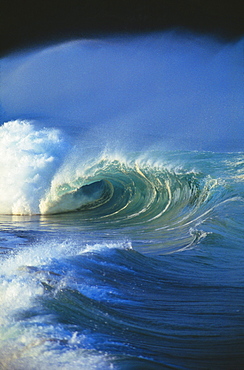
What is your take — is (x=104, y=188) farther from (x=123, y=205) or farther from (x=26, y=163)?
(x=26, y=163)

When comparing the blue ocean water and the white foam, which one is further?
the white foam

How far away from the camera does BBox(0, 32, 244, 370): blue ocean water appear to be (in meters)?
1.42

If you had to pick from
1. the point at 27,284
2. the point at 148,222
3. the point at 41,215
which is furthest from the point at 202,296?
the point at 41,215

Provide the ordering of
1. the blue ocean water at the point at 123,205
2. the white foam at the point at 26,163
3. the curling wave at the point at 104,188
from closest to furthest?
1. the blue ocean water at the point at 123,205
2. the curling wave at the point at 104,188
3. the white foam at the point at 26,163

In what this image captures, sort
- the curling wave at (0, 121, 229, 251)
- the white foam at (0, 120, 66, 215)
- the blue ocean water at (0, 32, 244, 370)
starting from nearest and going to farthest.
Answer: the blue ocean water at (0, 32, 244, 370) < the curling wave at (0, 121, 229, 251) < the white foam at (0, 120, 66, 215)

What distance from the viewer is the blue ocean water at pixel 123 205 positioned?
1.42 m

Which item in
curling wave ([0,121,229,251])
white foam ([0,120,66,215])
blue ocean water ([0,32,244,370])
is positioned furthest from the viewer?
white foam ([0,120,66,215])

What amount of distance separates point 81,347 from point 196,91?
6.61 metres

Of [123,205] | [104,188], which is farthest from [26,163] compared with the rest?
[123,205]

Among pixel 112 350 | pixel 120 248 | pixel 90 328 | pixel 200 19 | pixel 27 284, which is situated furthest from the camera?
pixel 200 19

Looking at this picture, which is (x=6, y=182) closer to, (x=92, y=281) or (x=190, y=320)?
(x=92, y=281)

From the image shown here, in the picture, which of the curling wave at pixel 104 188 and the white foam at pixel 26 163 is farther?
the white foam at pixel 26 163

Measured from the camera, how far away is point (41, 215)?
5316 millimetres

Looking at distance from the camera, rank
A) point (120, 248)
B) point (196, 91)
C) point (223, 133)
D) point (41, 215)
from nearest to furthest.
→ point (120, 248)
point (41, 215)
point (223, 133)
point (196, 91)
